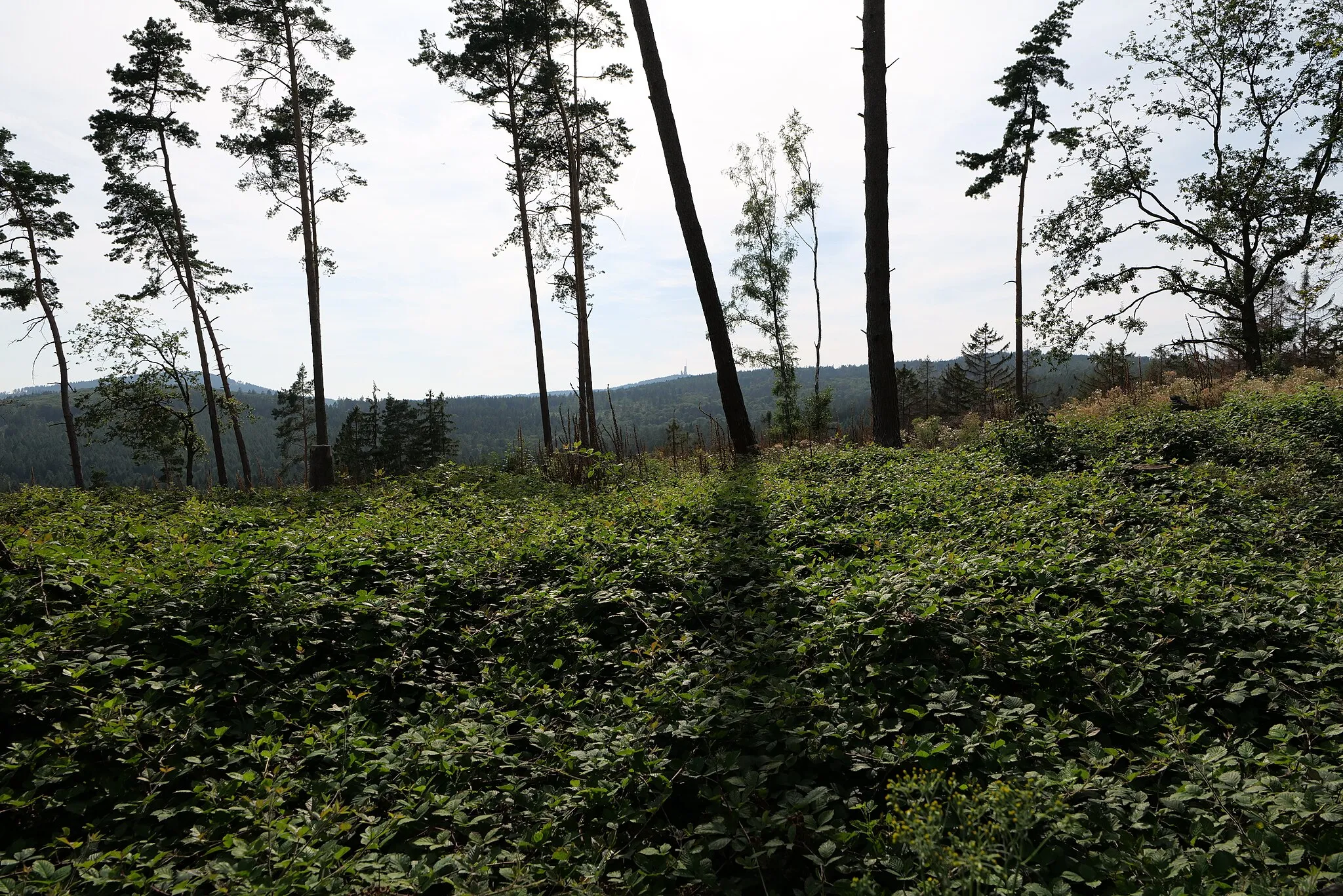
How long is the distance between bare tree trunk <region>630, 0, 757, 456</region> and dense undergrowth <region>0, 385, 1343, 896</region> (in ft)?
18.4

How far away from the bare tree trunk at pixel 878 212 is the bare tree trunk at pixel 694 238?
7.22ft

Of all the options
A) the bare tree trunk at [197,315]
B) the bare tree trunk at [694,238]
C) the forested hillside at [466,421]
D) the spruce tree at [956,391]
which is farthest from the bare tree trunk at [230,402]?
the forested hillside at [466,421]

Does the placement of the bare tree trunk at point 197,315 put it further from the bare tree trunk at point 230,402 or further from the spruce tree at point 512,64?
the spruce tree at point 512,64

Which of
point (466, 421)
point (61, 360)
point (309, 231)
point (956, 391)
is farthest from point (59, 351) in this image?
point (466, 421)

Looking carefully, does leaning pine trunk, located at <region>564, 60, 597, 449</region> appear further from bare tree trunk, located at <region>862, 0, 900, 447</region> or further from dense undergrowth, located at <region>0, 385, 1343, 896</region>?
dense undergrowth, located at <region>0, 385, 1343, 896</region>

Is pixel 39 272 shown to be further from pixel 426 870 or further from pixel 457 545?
pixel 426 870

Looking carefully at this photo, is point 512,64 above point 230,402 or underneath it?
above

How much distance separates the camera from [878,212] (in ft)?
29.9

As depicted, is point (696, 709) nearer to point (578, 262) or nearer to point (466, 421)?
point (578, 262)

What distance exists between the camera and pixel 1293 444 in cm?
652

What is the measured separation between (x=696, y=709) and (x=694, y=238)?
28.0 feet

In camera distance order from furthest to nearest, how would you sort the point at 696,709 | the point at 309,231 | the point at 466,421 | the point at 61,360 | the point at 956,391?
the point at 466,421
the point at 956,391
the point at 61,360
the point at 309,231
the point at 696,709

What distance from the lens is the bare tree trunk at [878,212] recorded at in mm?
8906

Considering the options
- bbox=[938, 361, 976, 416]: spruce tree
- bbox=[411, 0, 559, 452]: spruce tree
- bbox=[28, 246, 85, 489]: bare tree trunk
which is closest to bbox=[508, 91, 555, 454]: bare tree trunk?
bbox=[411, 0, 559, 452]: spruce tree
